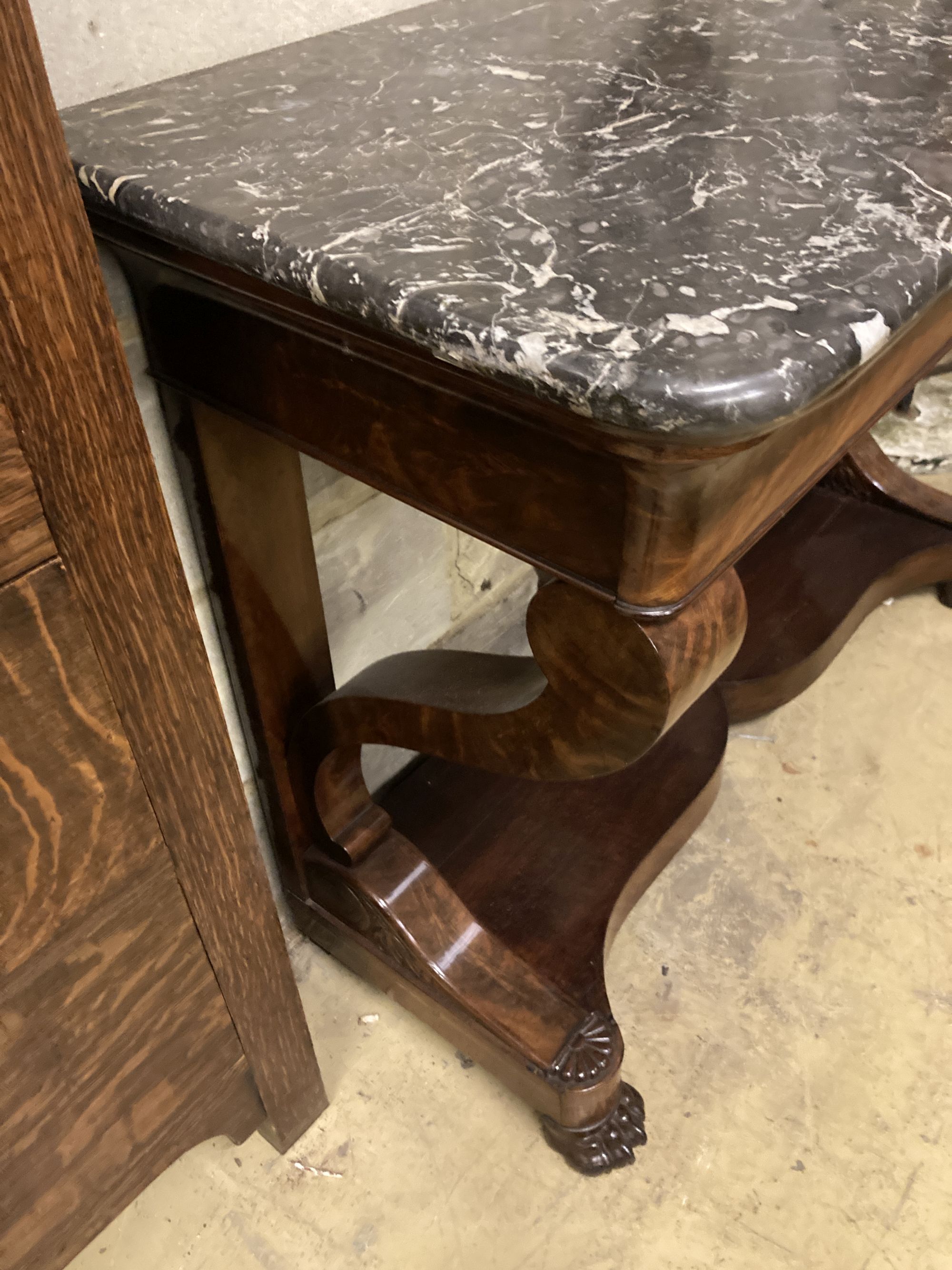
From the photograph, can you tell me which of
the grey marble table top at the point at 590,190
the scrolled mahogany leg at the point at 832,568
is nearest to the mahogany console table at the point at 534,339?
the grey marble table top at the point at 590,190

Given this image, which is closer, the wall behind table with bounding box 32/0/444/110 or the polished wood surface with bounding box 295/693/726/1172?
the wall behind table with bounding box 32/0/444/110

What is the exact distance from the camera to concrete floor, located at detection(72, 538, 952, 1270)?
91 cm

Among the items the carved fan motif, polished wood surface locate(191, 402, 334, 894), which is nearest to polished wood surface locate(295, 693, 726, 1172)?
the carved fan motif

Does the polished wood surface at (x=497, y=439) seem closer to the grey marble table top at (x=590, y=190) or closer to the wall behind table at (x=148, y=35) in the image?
the grey marble table top at (x=590, y=190)

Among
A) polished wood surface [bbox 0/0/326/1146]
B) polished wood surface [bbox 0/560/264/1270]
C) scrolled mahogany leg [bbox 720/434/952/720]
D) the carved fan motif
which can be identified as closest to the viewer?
polished wood surface [bbox 0/0/326/1146]

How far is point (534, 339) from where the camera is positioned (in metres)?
0.41

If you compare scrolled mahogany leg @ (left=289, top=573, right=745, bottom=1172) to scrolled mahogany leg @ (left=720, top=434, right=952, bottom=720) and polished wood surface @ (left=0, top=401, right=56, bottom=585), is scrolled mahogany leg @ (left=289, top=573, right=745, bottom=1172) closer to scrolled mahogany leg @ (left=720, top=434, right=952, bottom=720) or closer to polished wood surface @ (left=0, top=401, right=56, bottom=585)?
scrolled mahogany leg @ (left=720, top=434, right=952, bottom=720)

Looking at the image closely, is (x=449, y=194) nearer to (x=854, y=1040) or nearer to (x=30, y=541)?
(x=30, y=541)

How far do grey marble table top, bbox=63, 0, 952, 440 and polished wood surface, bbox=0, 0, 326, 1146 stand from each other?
106 millimetres

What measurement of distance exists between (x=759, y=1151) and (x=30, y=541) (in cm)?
92

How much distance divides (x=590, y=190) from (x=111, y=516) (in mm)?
325

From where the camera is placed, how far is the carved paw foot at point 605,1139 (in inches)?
36.9

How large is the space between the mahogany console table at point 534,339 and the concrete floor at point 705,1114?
7cm

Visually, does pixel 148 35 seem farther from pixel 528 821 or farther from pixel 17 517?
pixel 528 821
